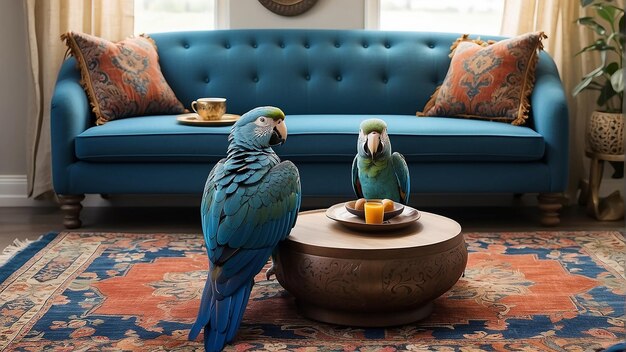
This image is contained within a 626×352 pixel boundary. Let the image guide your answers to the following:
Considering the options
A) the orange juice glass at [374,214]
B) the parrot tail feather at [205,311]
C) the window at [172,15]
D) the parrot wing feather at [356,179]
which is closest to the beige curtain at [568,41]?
the window at [172,15]

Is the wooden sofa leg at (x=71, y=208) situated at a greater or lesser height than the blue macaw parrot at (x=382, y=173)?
lesser

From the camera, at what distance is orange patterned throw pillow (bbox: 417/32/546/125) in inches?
155

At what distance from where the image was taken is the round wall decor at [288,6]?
454 centimetres

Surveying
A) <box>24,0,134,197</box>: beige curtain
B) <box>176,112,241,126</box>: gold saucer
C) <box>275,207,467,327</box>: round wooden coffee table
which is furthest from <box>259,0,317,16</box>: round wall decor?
<box>275,207,467,327</box>: round wooden coffee table

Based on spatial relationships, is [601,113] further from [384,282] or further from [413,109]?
[384,282]

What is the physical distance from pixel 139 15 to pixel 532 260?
261 centimetres

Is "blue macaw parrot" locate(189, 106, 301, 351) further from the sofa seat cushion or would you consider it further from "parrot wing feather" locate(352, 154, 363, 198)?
the sofa seat cushion

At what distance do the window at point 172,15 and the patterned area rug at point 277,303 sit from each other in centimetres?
152

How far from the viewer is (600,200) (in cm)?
429

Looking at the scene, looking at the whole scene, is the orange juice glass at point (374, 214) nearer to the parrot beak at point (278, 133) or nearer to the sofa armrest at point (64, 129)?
the parrot beak at point (278, 133)

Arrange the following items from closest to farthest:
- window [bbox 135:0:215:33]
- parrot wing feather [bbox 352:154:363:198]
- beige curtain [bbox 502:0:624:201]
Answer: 1. parrot wing feather [bbox 352:154:363:198]
2. beige curtain [bbox 502:0:624:201]
3. window [bbox 135:0:215:33]

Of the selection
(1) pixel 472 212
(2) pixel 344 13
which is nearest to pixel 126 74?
(2) pixel 344 13

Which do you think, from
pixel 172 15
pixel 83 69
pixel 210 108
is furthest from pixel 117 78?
pixel 172 15

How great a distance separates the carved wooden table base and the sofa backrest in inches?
35.5
